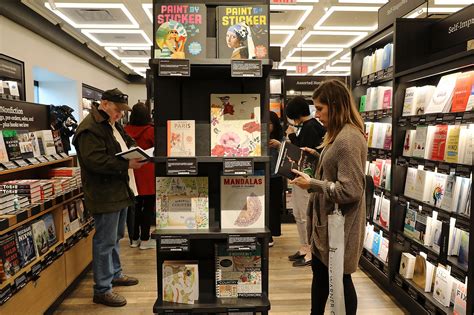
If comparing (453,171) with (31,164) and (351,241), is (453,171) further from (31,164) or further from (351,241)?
(31,164)

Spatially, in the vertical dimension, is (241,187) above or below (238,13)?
below

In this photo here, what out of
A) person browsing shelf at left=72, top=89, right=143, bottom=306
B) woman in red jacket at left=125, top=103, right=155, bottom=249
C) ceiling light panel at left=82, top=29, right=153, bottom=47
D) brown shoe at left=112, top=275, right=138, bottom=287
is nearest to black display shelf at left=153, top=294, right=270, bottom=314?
person browsing shelf at left=72, top=89, right=143, bottom=306

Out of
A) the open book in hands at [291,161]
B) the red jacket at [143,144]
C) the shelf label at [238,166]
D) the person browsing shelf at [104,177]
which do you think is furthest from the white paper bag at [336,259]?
the red jacket at [143,144]

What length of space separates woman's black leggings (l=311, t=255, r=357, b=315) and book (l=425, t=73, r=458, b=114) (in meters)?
1.47

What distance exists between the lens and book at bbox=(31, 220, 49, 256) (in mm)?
2924

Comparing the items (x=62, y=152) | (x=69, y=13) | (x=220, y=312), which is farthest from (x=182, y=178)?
(x=69, y=13)

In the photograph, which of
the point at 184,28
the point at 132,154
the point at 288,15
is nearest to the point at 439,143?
the point at 184,28

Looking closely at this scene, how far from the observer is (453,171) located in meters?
2.75

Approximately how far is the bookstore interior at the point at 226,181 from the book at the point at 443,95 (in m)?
0.01

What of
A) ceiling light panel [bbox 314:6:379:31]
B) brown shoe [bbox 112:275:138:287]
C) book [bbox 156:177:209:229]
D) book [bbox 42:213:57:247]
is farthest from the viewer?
ceiling light panel [bbox 314:6:379:31]

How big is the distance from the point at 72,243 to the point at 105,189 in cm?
91

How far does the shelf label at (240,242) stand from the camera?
2.03 meters

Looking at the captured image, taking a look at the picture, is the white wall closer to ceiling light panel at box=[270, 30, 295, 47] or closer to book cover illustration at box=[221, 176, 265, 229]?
ceiling light panel at box=[270, 30, 295, 47]

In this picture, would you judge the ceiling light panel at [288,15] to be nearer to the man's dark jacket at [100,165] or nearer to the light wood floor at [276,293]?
the light wood floor at [276,293]
